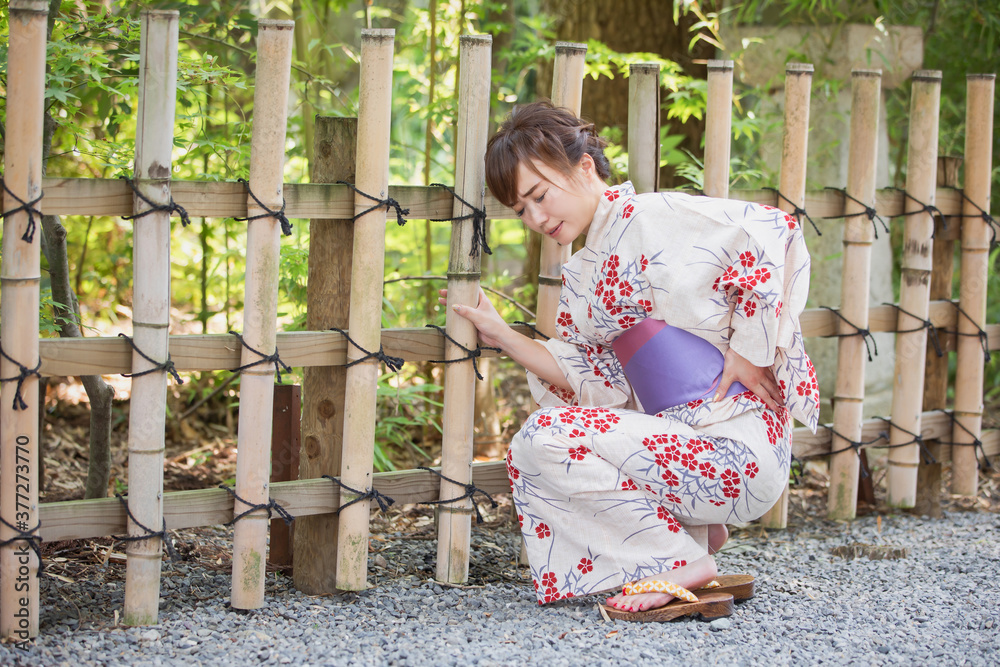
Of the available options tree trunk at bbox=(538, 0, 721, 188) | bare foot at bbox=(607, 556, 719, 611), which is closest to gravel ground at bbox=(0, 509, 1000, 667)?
bare foot at bbox=(607, 556, 719, 611)

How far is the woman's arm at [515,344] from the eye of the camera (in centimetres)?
257

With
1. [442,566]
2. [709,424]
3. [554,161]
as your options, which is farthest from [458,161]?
[442,566]

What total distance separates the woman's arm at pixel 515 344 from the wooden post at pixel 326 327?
0.35m

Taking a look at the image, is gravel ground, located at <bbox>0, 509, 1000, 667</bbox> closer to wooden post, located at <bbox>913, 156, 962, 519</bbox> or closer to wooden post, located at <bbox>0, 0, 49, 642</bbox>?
wooden post, located at <bbox>0, 0, 49, 642</bbox>

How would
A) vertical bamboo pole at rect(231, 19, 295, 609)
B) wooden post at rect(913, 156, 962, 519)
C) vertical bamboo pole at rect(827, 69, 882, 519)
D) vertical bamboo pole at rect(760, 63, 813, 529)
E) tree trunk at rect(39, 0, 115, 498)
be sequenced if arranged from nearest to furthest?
vertical bamboo pole at rect(231, 19, 295, 609) < tree trunk at rect(39, 0, 115, 498) < vertical bamboo pole at rect(760, 63, 813, 529) < vertical bamboo pole at rect(827, 69, 882, 519) < wooden post at rect(913, 156, 962, 519)

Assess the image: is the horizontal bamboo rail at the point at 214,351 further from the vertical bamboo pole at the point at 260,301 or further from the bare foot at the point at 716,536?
the bare foot at the point at 716,536

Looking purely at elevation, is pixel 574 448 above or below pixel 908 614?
above

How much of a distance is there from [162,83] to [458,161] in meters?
0.81

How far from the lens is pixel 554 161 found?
7.79 ft

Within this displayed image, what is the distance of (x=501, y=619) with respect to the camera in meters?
2.44

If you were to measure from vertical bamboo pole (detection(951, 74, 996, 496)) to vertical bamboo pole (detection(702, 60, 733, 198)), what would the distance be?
3.46ft

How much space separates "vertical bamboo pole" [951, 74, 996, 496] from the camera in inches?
129

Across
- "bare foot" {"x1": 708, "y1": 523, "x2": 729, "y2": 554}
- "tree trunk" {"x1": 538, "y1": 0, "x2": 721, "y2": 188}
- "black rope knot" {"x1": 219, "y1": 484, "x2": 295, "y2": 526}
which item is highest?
"tree trunk" {"x1": 538, "y1": 0, "x2": 721, "y2": 188}

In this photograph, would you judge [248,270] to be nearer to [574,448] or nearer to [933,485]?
[574,448]
